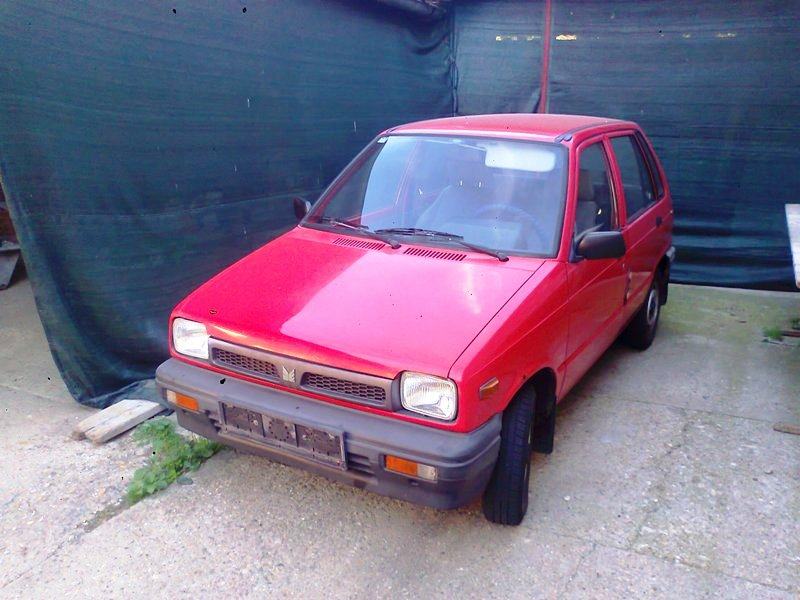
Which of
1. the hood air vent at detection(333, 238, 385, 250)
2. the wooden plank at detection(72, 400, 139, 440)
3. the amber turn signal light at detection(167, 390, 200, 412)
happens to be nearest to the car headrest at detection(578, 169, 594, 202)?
the hood air vent at detection(333, 238, 385, 250)

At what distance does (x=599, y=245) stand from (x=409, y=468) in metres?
1.49

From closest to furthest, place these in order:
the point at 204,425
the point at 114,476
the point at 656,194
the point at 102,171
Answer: the point at 204,425
the point at 114,476
the point at 102,171
the point at 656,194

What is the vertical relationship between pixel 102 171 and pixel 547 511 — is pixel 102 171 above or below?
above

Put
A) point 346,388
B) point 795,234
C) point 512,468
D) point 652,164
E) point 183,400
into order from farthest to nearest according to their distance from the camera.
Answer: point 652,164 < point 795,234 < point 183,400 < point 512,468 < point 346,388

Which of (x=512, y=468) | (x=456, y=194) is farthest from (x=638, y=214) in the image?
(x=512, y=468)

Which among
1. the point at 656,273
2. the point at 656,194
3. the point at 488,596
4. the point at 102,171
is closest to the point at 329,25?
the point at 102,171

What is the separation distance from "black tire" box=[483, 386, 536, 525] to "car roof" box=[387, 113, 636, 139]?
1.51 m

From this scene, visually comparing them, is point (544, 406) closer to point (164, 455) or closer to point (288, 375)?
point (288, 375)

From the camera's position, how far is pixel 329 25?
572cm

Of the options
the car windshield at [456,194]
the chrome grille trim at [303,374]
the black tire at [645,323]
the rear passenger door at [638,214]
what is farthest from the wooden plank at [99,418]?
the black tire at [645,323]

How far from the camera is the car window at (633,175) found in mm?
4270

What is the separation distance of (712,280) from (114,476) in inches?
240

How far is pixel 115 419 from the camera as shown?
384cm

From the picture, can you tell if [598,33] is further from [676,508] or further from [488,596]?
[488,596]
